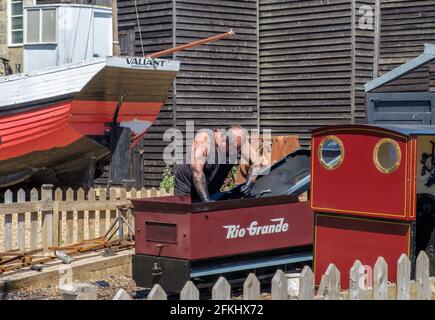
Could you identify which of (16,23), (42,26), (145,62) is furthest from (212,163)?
(16,23)

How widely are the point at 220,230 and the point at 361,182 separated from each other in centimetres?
177

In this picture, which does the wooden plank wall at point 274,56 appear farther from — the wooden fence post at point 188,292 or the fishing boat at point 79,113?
the wooden fence post at point 188,292

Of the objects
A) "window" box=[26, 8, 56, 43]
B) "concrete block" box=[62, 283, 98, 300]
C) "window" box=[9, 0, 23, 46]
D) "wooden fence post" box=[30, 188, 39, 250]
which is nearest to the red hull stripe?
"window" box=[26, 8, 56, 43]

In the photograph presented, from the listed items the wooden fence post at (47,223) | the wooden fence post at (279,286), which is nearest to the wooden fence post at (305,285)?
the wooden fence post at (279,286)

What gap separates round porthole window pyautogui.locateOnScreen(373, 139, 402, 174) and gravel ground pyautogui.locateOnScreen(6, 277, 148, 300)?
327cm

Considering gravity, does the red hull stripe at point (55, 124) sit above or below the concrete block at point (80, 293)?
above

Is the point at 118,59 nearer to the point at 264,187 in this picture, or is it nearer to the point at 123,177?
the point at 123,177

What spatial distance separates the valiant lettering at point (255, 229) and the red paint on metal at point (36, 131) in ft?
22.7

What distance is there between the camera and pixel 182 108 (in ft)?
70.5

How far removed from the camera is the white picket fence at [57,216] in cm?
1239

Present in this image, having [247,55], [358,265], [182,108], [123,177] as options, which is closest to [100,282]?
[358,265]

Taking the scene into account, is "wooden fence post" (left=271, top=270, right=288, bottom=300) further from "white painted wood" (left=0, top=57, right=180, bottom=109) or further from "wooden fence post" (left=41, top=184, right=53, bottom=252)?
"white painted wood" (left=0, top=57, right=180, bottom=109)

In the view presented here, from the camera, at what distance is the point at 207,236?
960 cm
